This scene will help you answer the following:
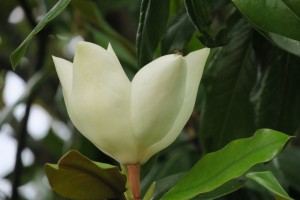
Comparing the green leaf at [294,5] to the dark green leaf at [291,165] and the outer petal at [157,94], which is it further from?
the dark green leaf at [291,165]

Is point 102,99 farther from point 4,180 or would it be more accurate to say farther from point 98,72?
point 4,180

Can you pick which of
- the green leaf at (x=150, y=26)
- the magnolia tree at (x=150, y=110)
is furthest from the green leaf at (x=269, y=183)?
the green leaf at (x=150, y=26)

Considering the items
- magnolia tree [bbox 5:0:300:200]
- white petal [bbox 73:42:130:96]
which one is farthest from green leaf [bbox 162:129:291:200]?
white petal [bbox 73:42:130:96]

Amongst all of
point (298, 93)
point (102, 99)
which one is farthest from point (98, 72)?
point (298, 93)

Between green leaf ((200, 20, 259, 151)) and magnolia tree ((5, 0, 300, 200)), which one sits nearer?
magnolia tree ((5, 0, 300, 200))

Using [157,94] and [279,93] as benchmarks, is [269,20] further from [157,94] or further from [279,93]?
[279,93]

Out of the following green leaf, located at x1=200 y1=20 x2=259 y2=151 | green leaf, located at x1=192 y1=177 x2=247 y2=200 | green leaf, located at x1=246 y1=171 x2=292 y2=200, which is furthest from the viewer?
green leaf, located at x1=200 y1=20 x2=259 y2=151

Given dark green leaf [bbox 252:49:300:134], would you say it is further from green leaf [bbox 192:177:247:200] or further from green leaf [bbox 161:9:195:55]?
green leaf [bbox 192:177:247:200]
